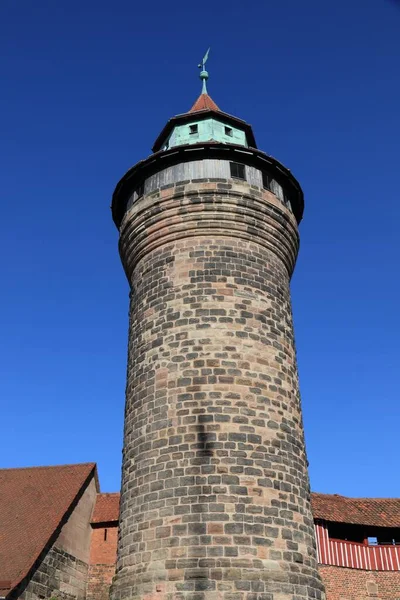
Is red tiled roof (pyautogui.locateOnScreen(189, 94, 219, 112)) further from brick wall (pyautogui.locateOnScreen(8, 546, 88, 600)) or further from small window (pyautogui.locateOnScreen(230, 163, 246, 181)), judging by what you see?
brick wall (pyautogui.locateOnScreen(8, 546, 88, 600))

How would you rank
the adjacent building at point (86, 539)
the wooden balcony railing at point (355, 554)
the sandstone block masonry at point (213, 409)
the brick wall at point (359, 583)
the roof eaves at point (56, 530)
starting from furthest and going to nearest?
the wooden balcony railing at point (355, 554) → the brick wall at point (359, 583) → the adjacent building at point (86, 539) → the roof eaves at point (56, 530) → the sandstone block masonry at point (213, 409)

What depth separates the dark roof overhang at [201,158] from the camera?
9797 mm

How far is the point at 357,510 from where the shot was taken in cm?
1867

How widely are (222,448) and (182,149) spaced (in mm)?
5208

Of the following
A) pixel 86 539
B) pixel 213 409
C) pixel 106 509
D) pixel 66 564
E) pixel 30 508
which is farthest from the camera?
pixel 106 509

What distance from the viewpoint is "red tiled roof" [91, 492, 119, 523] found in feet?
48.5

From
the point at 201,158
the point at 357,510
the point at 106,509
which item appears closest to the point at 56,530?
the point at 106,509

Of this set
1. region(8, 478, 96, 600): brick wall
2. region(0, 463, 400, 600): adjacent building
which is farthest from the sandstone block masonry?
region(0, 463, 400, 600): adjacent building

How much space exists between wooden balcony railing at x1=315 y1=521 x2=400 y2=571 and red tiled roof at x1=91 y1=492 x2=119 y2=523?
631cm

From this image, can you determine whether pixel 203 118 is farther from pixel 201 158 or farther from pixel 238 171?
pixel 238 171

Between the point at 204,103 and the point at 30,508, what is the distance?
10.7 m

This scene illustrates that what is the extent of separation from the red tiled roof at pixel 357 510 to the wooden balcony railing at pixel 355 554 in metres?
0.52

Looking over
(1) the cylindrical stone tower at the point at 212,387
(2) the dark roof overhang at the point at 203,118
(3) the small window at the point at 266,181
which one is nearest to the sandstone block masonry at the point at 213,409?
(1) the cylindrical stone tower at the point at 212,387

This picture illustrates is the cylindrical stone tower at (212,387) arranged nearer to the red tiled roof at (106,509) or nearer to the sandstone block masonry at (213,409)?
the sandstone block masonry at (213,409)
